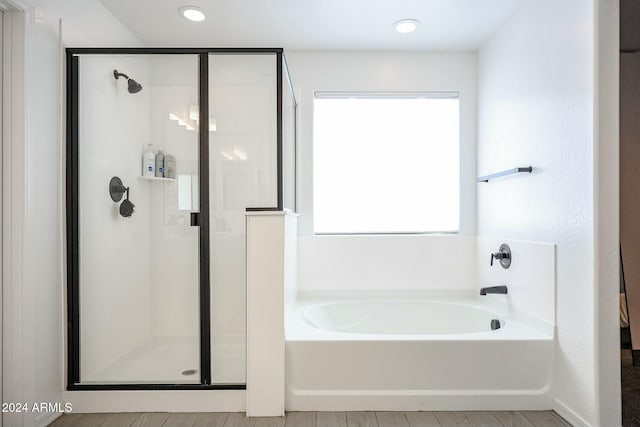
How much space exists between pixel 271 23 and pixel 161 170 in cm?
127

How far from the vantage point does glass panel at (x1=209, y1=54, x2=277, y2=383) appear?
2180 mm

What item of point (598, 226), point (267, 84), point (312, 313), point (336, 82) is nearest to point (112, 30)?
point (267, 84)

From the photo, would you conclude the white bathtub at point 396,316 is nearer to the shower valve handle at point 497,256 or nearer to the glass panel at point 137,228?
the shower valve handle at point 497,256

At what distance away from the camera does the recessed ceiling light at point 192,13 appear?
8.30ft

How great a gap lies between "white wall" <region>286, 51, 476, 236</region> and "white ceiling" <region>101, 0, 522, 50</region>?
0.08 m

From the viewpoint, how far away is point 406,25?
107 inches

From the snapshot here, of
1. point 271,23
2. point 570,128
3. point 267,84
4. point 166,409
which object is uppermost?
point 271,23

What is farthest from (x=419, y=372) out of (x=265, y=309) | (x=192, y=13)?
(x=192, y=13)

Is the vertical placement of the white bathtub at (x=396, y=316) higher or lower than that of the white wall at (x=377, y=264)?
lower

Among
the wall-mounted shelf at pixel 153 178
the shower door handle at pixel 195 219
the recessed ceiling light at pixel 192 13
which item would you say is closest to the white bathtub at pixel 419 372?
the shower door handle at pixel 195 219

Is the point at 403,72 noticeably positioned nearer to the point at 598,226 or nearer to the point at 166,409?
the point at 598,226

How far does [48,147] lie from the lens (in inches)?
82.1

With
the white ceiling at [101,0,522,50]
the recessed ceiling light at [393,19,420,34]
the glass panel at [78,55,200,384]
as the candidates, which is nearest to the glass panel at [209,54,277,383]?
the glass panel at [78,55,200,384]

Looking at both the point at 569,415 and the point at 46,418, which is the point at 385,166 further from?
the point at 46,418
